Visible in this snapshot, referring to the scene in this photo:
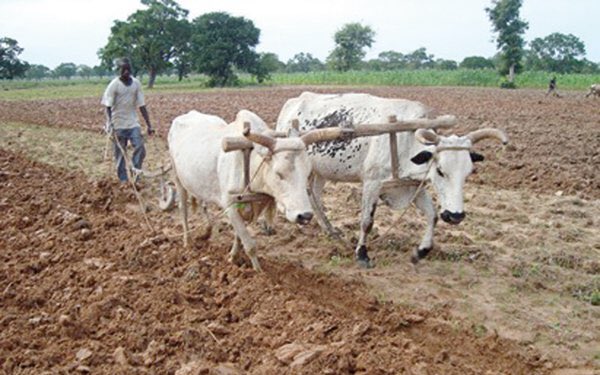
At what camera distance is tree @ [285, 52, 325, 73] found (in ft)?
415

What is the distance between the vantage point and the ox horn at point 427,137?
20.3ft

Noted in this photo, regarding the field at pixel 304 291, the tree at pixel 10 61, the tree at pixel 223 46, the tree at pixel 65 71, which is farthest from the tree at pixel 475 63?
the tree at pixel 65 71

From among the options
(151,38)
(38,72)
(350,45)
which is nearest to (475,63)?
(350,45)

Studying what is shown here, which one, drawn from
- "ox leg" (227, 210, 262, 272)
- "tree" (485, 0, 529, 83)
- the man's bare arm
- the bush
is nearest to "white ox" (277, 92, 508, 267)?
"ox leg" (227, 210, 262, 272)

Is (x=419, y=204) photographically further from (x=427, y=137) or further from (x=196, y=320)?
(x=196, y=320)

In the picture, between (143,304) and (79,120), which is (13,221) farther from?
(79,120)

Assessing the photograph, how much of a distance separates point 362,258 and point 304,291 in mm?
1151

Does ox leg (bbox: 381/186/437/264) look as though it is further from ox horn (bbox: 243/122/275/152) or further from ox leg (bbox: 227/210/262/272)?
ox horn (bbox: 243/122/275/152)

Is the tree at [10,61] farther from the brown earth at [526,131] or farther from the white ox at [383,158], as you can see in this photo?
the white ox at [383,158]

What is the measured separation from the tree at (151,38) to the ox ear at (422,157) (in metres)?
57.2

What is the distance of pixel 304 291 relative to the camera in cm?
593

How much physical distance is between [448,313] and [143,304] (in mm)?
2798

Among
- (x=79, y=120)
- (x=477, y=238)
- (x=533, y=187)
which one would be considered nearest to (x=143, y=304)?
(x=477, y=238)

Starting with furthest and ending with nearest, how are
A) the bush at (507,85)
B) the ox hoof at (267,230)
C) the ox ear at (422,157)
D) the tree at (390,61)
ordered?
the tree at (390,61) → the bush at (507,85) → the ox hoof at (267,230) → the ox ear at (422,157)
